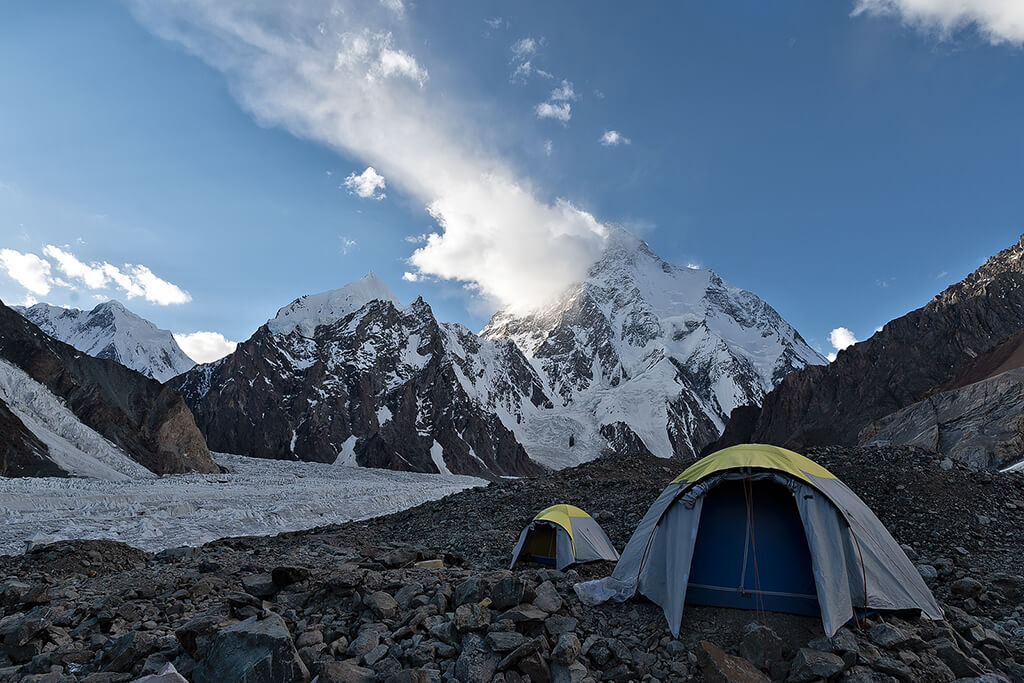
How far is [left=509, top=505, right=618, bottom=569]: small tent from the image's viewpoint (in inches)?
462

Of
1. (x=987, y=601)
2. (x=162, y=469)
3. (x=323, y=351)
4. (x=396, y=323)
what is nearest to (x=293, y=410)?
(x=323, y=351)

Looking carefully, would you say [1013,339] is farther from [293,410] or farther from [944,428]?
[293,410]

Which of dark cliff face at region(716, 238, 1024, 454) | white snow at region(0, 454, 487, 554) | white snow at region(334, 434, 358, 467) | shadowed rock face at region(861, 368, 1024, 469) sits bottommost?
white snow at region(0, 454, 487, 554)

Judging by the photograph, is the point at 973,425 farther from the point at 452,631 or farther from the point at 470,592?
the point at 452,631

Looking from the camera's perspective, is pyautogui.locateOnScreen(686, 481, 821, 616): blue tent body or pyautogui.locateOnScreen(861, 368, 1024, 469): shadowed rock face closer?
pyautogui.locateOnScreen(686, 481, 821, 616): blue tent body

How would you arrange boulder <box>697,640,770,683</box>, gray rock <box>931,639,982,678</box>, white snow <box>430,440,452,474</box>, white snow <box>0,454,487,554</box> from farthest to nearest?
white snow <box>430,440,452,474</box> → white snow <box>0,454,487,554</box> → gray rock <box>931,639,982,678</box> → boulder <box>697,640,770,683</box>

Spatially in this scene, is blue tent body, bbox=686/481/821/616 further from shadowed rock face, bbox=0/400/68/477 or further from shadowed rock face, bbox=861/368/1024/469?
shadowed rock face, bbox=0/400/68/477

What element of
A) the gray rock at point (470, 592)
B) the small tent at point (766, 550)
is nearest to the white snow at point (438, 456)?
the gray rock at point (470, 592)

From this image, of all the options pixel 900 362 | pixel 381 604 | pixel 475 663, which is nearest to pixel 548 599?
pixel 475 663

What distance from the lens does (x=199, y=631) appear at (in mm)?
5758

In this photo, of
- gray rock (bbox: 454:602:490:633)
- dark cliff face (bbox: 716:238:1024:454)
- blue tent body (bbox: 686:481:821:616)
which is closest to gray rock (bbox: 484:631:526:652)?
gray rock (bbox: 454:602:490:633)

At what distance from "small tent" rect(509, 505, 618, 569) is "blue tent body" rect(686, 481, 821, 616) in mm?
4996

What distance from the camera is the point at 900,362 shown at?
63406mm

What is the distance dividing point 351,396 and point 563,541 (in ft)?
394
